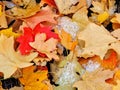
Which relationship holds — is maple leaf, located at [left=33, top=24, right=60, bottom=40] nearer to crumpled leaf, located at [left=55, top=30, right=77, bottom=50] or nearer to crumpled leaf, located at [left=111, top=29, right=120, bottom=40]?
crumpled leaf, located at [left=55, top=30, right=77, bottom=50]

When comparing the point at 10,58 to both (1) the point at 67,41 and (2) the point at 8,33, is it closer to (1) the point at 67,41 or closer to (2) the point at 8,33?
(2) the point at 8,33

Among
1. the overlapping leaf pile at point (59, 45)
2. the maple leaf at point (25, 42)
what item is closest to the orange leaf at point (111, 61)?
the overlapping leaf pile at point (59, 45)

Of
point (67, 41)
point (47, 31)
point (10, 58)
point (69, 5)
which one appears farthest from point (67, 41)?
point (10, 58)

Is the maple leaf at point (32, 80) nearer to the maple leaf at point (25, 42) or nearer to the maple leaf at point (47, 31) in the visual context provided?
the maple leaf at point (25, 42)

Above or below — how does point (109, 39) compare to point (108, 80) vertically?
above

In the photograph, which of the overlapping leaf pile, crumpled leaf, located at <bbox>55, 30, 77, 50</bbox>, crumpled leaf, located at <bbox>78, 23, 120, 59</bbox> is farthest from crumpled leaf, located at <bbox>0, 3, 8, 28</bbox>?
crumpled leaf, located at <bbox>78, 23, 120, 59</bbox>

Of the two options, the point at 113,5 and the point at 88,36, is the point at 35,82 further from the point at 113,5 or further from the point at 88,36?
the point at 113,5

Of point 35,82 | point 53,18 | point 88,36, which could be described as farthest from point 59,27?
point 35,82
